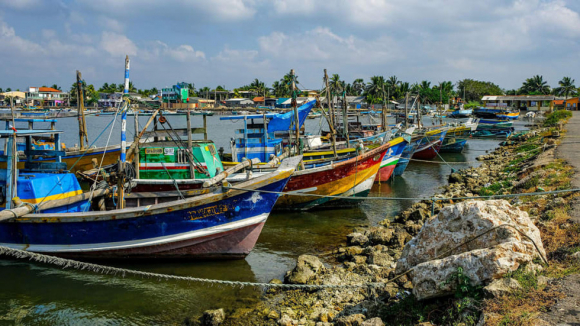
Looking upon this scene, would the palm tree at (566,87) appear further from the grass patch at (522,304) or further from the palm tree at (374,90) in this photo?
the grass patch at (522,304)

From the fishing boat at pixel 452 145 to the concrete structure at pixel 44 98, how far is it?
86.8 m

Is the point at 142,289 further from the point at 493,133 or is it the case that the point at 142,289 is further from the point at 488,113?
the point at 488,113

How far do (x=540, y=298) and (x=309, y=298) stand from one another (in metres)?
4.41

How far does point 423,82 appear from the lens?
346ft

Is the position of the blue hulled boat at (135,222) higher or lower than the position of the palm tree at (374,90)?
lower

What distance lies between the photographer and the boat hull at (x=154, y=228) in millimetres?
10227

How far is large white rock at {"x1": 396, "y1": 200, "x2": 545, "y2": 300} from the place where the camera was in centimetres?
577

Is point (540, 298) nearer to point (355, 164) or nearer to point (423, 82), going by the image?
point (355, 164)

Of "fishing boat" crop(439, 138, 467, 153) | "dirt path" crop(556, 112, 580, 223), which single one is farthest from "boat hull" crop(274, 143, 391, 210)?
"fishing boat" crop(439, 138, 467, 153)

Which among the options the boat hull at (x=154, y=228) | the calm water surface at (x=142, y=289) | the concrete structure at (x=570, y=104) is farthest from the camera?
the concrete structure at (x=570, y=104)

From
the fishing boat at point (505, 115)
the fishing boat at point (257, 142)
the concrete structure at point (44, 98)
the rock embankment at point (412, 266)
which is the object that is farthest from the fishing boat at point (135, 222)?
the concrete structure at point (44, 98)

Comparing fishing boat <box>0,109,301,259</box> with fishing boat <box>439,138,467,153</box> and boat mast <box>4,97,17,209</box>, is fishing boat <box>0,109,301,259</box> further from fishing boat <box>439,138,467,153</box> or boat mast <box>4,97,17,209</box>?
fishing boat <box>439,138,467,153</box>

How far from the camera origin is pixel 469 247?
655 cm

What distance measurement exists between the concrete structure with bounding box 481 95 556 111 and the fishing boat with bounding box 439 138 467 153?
155 feet
